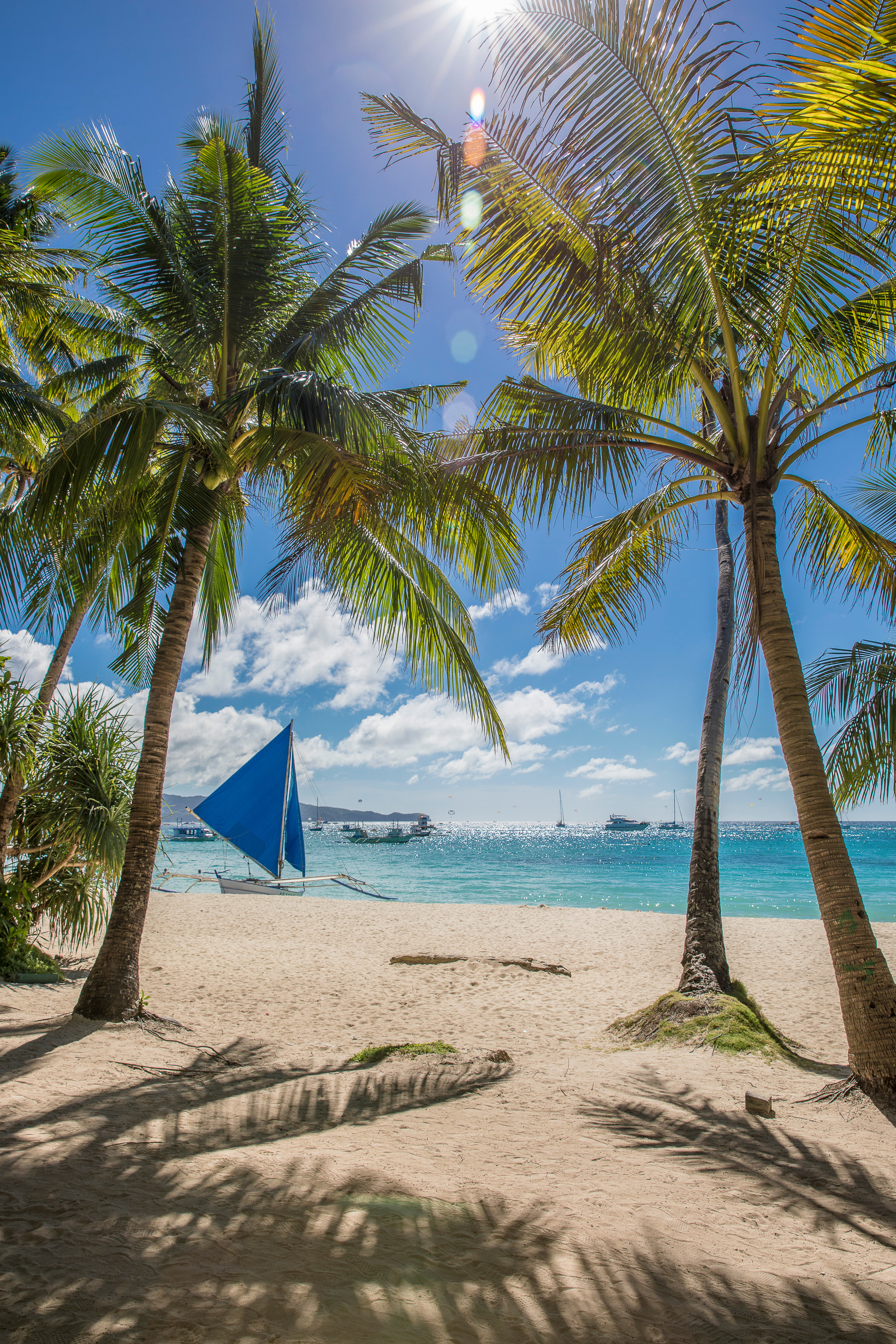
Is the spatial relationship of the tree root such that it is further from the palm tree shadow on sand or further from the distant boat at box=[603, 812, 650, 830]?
the distant boat at box=[603, 812, 650, 830]

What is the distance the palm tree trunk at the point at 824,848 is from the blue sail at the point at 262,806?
15.4 m

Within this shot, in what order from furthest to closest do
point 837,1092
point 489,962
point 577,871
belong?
point 577,871 → point 489,962 → point 837,1092

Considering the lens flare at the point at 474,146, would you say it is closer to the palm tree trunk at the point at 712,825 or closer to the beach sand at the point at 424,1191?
the palm tree trunk at the point at 712,825

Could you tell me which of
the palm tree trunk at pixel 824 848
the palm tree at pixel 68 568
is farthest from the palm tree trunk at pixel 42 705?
the palm tree trunk at pixel 824 848

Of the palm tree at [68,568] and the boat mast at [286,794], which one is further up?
the palm tree at [68,568]

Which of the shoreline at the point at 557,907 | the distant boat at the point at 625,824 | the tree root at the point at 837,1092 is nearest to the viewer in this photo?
the tree root at the point at 837,1092

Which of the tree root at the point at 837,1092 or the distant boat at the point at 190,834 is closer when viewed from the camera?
the tree root at the point at 837,1092

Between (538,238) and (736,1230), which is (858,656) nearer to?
(538,238)

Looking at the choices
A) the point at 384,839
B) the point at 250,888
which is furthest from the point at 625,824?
the point at 250,888

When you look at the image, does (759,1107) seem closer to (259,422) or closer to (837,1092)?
(837,1092)

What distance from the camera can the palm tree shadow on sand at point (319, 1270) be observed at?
5.72 feet

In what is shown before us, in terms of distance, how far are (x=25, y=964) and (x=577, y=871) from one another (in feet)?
124

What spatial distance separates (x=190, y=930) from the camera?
528 inches

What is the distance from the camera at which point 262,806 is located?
726 inches
